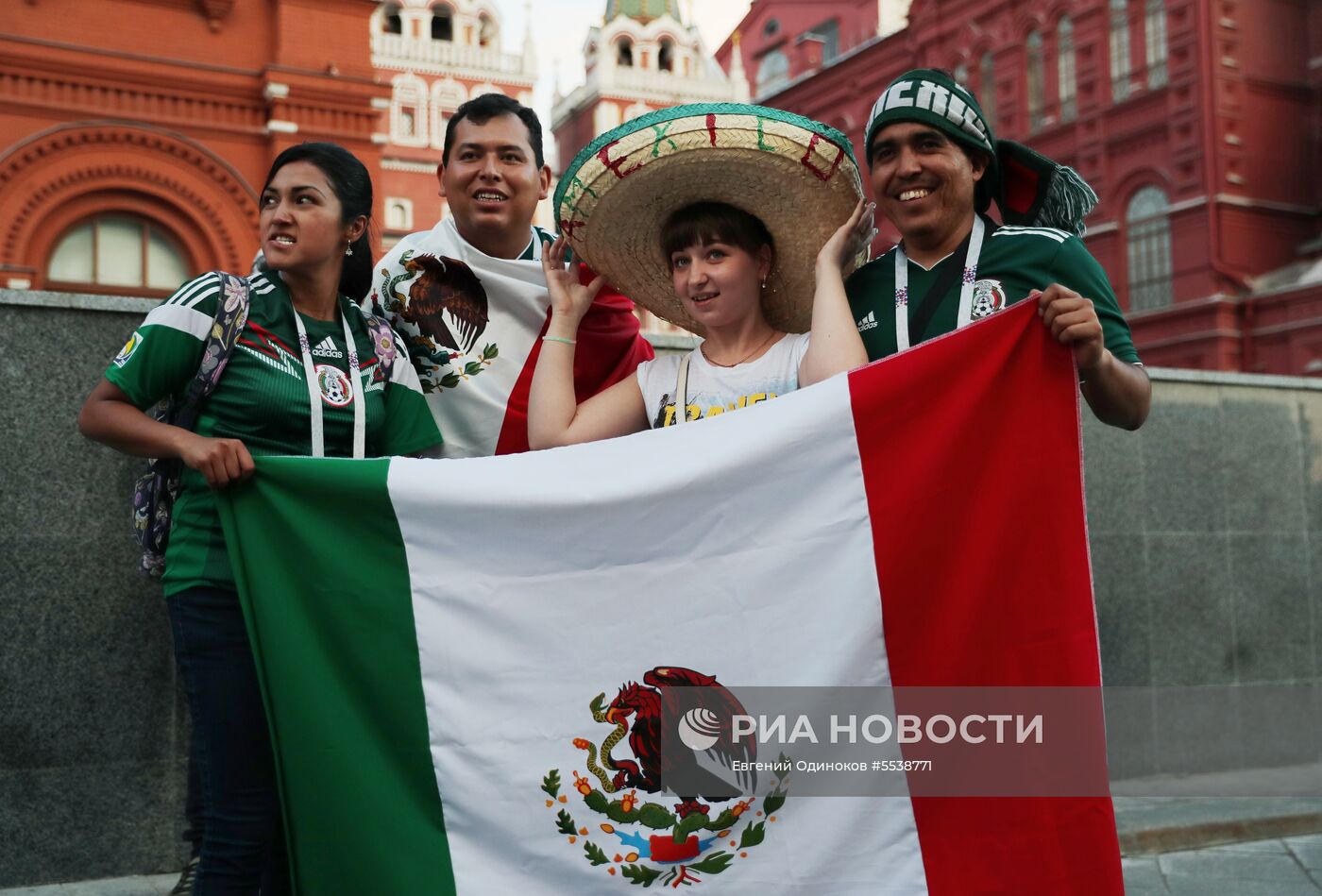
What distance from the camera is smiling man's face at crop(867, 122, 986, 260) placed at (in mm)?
2637

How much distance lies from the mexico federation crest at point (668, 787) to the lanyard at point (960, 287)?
2.75 ft

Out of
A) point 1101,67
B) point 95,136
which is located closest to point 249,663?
Answer: point 95,136

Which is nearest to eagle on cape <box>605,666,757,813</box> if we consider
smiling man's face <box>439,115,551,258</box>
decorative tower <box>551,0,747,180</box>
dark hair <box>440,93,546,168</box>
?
smiling man's face <box>439,115,551,258</box>

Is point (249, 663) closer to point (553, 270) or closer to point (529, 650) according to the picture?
point (529, 650)

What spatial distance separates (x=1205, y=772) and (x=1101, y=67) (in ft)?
71.7

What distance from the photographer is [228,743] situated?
255 cm

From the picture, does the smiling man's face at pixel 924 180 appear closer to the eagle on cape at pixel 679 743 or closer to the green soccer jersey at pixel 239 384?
the eagle on cape at pixel 679 743

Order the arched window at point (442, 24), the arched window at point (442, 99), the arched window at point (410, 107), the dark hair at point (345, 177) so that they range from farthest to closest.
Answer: the arched window at point (442, 24)
the arched window at point (442, 99)
the arched window at point (410, 107)
the dark hair at point (345, 177)

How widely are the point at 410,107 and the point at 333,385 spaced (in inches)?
1792

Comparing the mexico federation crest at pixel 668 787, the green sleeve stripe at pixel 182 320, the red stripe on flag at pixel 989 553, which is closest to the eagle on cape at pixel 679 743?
the mexico federation crest at pixel 668 787

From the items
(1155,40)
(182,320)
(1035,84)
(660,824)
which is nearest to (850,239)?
(660,824)

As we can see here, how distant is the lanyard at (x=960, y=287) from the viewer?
2.61 metres

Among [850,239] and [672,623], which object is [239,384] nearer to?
[672,623]

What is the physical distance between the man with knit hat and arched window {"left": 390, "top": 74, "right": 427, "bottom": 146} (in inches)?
1748
